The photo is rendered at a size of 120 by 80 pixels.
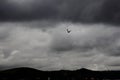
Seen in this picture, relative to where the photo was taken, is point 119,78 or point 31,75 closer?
point 31,75

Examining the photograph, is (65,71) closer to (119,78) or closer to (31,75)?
(31,75)

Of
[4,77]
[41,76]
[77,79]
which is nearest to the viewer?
[4,77]

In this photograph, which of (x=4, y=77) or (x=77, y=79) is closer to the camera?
(x=4, y=77)

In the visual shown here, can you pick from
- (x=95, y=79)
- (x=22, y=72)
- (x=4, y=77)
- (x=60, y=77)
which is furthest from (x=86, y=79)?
(x=4, y=77)

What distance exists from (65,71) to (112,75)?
68.3 feet

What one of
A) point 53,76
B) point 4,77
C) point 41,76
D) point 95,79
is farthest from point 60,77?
point 4,77

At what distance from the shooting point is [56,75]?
3760 inches

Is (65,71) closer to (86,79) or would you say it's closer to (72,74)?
(72,74)

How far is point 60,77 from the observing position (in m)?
95.4

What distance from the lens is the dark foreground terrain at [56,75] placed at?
85125 millimetres

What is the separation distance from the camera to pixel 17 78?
278 ft

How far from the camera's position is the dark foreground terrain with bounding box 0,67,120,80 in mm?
85125

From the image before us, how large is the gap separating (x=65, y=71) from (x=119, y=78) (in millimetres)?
23584

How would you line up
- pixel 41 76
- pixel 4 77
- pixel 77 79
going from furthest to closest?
pixel 77 79, pixel 41 76, pixel 4 77
